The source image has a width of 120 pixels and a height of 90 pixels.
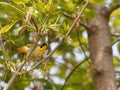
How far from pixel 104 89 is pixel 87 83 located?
44 cm

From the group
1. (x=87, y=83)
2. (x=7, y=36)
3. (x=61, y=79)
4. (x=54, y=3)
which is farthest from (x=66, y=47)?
(x=54, y=3)

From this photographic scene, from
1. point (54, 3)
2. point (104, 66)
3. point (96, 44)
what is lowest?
point (104, 66)

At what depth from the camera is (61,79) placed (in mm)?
2934

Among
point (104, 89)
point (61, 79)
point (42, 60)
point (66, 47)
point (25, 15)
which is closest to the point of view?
point (25, 15)

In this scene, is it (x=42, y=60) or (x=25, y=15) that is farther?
(x=42, y=60)

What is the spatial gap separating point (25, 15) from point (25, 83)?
0.89 m

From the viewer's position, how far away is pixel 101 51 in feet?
6.78

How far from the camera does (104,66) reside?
2.01m

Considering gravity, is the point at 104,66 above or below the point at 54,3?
below

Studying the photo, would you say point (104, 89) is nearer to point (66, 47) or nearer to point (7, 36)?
point (66, 47)

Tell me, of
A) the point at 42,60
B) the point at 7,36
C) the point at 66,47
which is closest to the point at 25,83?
the point at 66,47

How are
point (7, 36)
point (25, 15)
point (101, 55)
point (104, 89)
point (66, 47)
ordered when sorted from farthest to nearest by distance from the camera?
point (66, 47)
point (101, 55)
point (104, 89)
point (7, 36)
point (25, 15)

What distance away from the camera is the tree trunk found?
197 centimetres

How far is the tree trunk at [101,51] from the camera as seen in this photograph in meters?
1.97
